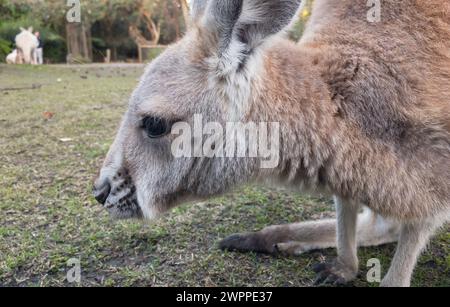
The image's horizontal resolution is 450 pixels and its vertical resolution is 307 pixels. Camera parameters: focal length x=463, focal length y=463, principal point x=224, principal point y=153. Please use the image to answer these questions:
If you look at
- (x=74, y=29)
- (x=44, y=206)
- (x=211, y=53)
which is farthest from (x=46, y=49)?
(x=211, y=53)

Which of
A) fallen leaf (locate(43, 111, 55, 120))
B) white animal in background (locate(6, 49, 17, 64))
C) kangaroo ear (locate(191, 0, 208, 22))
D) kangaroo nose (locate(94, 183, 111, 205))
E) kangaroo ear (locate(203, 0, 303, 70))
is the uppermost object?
kangaroo ear (locate(191, 0, 208, 22))

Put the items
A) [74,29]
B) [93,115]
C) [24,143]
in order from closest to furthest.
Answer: [24,143] → [93,115] → [74,29]

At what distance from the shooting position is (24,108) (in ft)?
20.5

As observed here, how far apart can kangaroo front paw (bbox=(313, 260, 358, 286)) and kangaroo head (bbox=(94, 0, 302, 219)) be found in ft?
2.28

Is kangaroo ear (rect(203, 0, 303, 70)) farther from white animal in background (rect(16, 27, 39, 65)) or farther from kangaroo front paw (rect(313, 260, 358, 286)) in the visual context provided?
white animal in background (rect(16, 27, 39, 65))

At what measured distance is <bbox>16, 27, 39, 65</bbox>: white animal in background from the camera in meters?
17.8

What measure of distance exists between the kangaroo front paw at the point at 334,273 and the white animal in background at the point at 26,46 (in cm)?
1756

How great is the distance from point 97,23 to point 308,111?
73.3ft

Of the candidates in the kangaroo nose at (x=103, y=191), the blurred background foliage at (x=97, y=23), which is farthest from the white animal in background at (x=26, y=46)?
the kangaroo nose at (x=103, y=191)

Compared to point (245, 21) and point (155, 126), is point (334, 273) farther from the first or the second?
point (245, 21)

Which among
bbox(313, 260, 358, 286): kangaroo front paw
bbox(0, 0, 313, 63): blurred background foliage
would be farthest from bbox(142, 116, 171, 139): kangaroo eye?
bbox(0, 0, 313, 63): blurred background foliage
